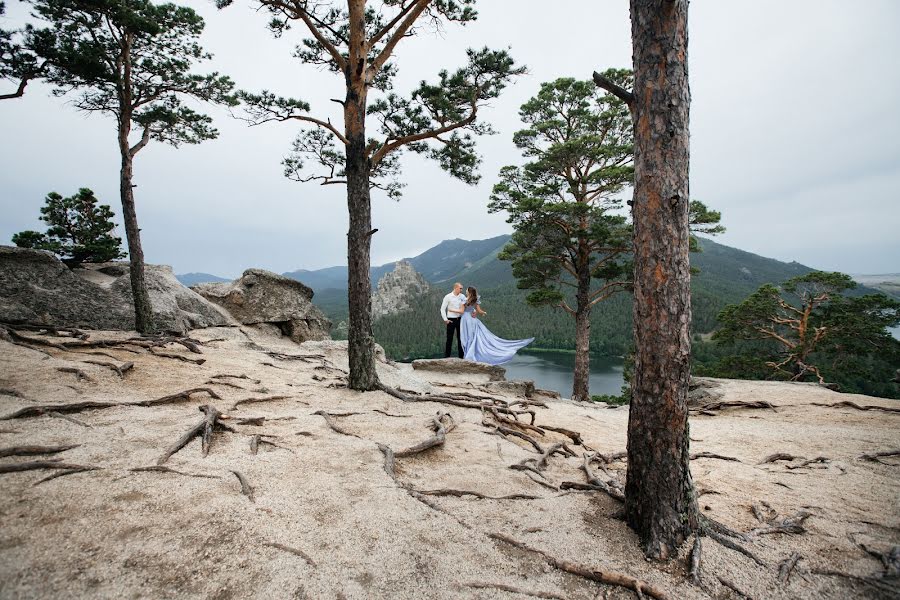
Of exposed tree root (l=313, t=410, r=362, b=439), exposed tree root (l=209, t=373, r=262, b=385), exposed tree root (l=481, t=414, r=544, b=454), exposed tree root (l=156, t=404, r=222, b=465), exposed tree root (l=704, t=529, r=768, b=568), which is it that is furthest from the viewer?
exposed tree root (l=209, t=373, r=262, b=385)

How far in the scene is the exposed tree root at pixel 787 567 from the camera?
199 cm

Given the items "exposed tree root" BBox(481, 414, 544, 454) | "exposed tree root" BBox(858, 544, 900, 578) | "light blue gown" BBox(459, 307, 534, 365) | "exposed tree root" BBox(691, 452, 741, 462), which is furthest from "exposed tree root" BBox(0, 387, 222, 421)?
"light blue gown" BBox(459, 307, 534, 365)

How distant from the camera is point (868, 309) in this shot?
50.0 feet

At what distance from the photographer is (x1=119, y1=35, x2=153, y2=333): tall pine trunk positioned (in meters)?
8.28

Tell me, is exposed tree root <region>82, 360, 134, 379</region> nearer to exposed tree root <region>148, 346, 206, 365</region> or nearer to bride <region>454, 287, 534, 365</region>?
exposed tree root <region>148, 346, 206, 365</region>

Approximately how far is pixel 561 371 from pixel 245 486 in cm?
4681

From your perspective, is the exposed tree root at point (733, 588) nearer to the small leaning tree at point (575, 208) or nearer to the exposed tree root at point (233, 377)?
the exposed tree root at point (233, 377)

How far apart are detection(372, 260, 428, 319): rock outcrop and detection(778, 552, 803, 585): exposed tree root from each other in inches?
2958

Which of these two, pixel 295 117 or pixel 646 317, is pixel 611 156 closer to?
pixel 295 117

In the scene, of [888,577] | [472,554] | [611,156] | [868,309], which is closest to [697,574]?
[888,577]

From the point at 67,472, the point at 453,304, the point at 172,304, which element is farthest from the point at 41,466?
the point at 172,304

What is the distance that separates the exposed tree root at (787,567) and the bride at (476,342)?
8742 mm

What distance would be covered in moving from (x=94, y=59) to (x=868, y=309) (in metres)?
25.5

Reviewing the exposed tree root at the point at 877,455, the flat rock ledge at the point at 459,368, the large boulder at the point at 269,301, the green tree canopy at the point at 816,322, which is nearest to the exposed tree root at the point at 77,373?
the flat rock ledge at the point at 459,368
